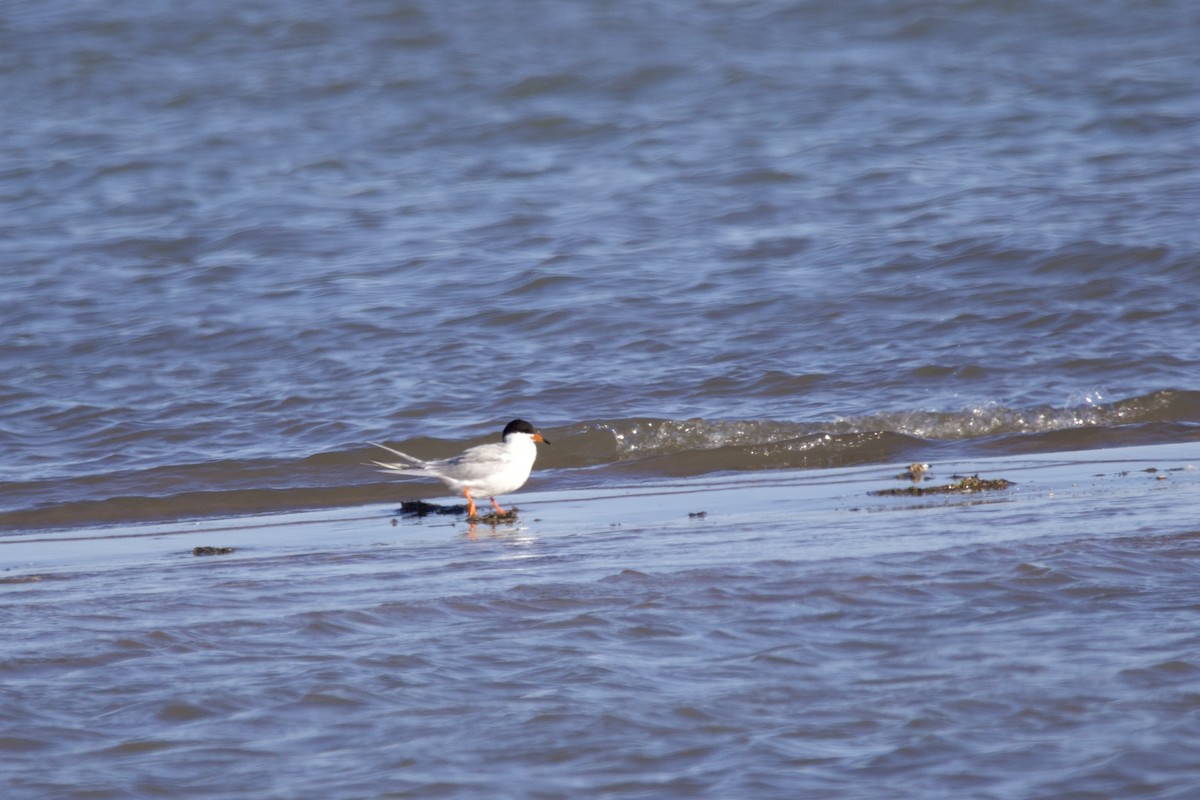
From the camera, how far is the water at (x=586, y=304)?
14.7ft

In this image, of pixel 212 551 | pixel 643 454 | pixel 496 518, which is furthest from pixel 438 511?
pixel 212 551

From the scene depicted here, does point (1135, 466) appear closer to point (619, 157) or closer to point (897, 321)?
point (897, 321)

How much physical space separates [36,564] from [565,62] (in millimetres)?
14196

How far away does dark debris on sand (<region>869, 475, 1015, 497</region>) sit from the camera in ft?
23.6

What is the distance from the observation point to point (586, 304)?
12.3 m

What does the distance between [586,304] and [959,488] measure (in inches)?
219

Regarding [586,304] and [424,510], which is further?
[586,304]

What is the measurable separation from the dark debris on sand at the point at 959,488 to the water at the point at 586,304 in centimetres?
94

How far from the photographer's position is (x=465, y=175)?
16406 millimetres

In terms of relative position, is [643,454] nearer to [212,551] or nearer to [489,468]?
[489,468]

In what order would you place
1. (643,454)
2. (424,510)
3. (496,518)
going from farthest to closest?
(643,454) < (424,510) < (496,518)

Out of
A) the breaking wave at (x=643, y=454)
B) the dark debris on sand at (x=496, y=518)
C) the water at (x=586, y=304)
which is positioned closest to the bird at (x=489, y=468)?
the dark debris on sand at (x=496, y=518)

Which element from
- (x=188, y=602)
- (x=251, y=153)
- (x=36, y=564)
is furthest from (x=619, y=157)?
(x=188, y=602)

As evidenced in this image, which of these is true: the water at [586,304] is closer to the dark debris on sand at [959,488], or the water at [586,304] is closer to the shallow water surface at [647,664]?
the shallow water surface at [647,664]
